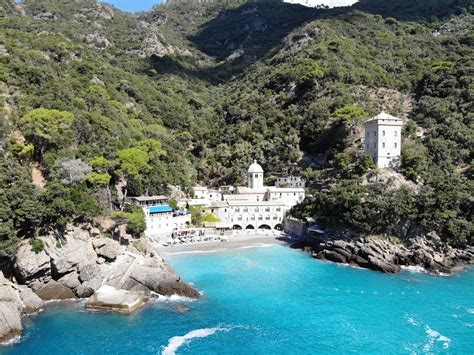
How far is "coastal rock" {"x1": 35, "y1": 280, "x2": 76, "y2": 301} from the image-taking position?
103 feet

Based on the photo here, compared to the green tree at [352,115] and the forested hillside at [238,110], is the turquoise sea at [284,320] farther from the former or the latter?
the green tree at [352,115]

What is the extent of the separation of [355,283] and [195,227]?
2516cm

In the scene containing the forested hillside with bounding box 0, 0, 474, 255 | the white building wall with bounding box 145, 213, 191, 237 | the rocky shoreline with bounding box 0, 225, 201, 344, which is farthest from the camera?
the white building wall with bounding box 145, 213, 191, 237

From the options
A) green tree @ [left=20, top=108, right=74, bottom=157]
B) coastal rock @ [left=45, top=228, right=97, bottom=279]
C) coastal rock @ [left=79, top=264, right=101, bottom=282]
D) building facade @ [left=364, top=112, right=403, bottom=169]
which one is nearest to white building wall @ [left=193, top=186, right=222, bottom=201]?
green tree @ [left=20, top=108, right=74, bottom=157]

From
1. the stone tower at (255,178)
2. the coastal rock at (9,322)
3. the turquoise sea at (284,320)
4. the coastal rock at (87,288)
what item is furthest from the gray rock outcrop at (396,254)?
the coastal rock at (9,322)

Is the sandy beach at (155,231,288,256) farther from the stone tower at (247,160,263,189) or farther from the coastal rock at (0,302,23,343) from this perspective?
the coastal rock at (0,302,23,343)

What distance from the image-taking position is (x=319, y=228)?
5019 cm

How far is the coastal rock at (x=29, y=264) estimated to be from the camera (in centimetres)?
3045

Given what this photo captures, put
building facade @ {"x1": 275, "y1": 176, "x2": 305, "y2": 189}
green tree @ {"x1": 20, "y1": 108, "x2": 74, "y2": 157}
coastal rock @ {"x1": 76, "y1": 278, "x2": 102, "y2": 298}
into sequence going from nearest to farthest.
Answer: coastal rock @ {"x1": 76, "y1": 278, "x2": 102, "y2": 298} → green tree @ {"x1": 20, "y1": 108, "x2": 74, "y2": 157} → building facade @ {"x1": 275, "y1": 176, "x2": 305, "y2": 189}

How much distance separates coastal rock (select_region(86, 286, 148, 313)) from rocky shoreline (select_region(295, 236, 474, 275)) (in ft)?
74.1

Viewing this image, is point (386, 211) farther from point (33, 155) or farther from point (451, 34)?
point (451, 34)

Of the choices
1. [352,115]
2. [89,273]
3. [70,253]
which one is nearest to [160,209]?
[70,253]

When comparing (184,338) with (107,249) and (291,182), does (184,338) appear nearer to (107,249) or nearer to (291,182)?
(107,249)

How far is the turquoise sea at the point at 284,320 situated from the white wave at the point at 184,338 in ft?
0.21
